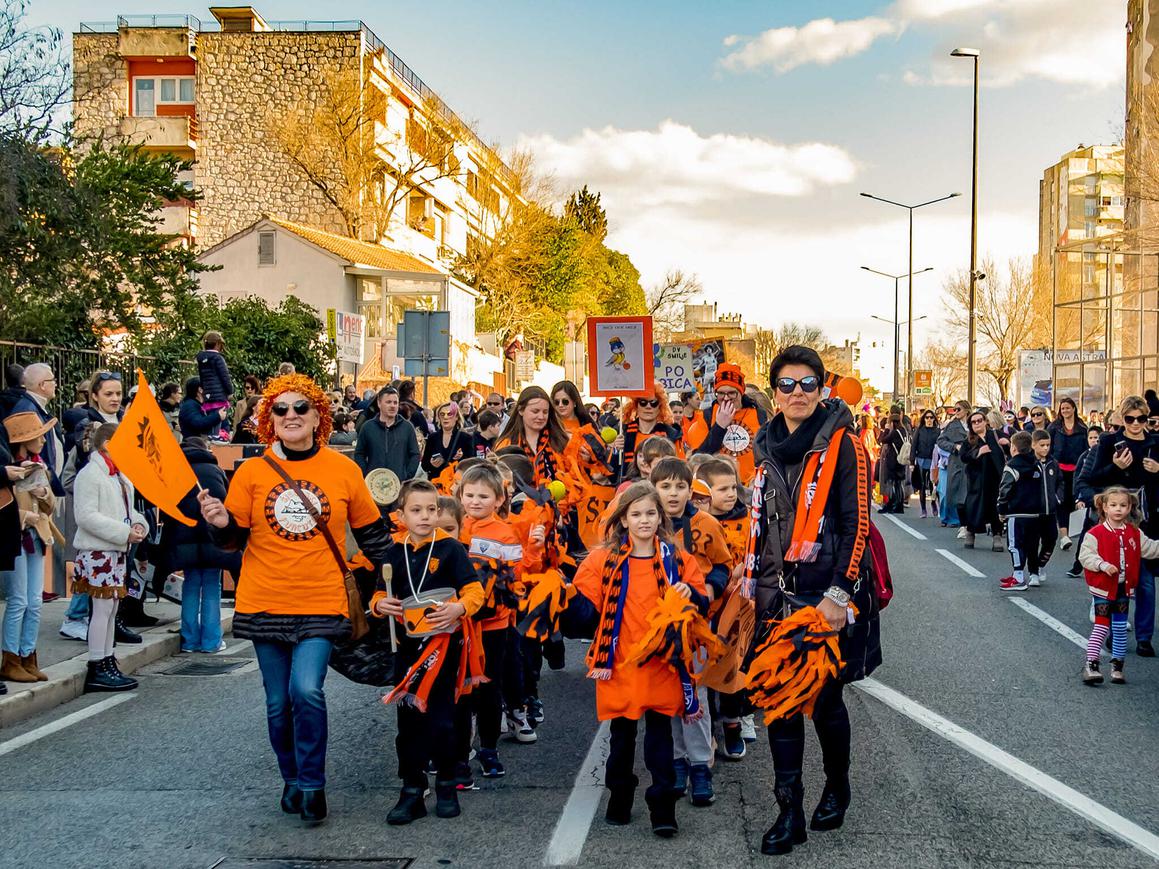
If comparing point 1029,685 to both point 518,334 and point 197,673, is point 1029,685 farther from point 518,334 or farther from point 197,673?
point 518,334

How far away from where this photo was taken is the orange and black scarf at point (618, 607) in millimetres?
5367

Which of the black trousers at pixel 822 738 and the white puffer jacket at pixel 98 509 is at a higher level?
the white puffer jacket at pixel 98 509

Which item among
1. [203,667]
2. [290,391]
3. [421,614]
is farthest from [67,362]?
[421,614]

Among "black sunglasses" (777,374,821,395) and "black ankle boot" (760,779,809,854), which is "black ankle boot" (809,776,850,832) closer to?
"black ankle boot" (760,779,809,854)

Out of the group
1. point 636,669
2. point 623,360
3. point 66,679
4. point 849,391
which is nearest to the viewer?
point 636,669

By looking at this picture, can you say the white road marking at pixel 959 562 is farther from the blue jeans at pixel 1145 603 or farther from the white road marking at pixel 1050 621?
the blue jeans at pixel 1145 603

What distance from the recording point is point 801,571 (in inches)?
203

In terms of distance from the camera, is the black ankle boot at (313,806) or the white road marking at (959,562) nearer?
the black ankle boot at (313,806)

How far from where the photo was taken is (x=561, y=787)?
600cm

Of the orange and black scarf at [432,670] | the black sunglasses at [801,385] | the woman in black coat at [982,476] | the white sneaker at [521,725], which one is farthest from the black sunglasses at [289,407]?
the woman in black coat at [982,476]

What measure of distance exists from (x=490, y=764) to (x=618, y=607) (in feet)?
4.27

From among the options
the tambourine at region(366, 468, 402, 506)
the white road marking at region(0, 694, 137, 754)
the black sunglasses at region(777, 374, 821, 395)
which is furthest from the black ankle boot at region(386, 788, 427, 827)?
the white road marking at region(0, 694, 137, 754)

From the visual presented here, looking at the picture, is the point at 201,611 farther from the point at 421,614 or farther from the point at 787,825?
the point at 787,825

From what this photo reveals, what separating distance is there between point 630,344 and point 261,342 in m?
17.1
